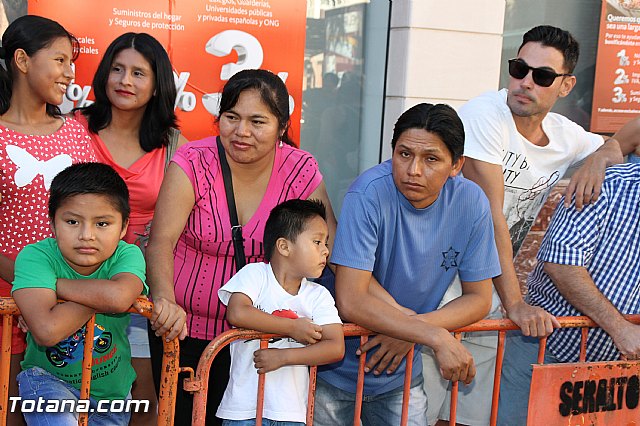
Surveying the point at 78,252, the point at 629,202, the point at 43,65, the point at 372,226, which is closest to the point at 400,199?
the point at 372,226

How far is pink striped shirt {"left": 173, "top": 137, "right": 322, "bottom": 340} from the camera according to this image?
3.39 m

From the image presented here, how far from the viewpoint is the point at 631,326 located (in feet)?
11.5

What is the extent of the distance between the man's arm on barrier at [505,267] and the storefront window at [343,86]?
2.43m

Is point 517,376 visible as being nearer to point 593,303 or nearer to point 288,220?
point 593,303

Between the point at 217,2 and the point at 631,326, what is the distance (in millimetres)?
3802

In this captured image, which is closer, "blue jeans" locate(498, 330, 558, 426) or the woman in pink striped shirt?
the woman in pink striped shirt

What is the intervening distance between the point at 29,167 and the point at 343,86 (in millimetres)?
3378

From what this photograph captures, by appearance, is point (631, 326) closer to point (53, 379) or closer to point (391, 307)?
point (391, 307)

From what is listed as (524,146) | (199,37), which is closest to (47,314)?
(524,146)

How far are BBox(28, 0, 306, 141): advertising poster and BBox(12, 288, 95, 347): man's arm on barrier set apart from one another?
3.02 meters

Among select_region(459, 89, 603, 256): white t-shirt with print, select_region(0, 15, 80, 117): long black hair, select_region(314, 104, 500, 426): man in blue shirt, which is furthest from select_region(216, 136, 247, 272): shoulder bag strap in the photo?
select_region(459, 89, 603, 256): white t-shirt with print

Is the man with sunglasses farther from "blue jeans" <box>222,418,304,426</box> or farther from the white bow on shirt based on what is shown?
the white bow on shirt

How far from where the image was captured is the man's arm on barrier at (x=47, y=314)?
2744 millimetres

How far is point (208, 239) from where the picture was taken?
11.2 ft
